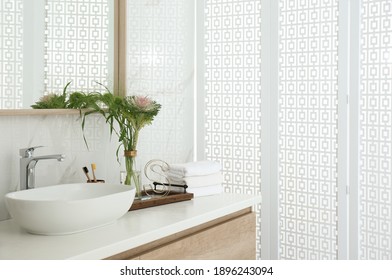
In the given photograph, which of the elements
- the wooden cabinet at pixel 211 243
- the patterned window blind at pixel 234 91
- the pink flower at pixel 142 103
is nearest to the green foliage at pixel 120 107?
the pink flower at pixel 142 103

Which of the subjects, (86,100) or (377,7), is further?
(377,7)

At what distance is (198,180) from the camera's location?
2.71 meters

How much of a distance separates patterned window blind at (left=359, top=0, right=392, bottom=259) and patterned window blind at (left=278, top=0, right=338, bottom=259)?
0.52ft

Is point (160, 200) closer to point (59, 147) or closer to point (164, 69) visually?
point (59, 147)

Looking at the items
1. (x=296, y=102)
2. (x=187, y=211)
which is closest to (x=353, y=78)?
(x=296, y=102)

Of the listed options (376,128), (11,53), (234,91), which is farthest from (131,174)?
(376,128)

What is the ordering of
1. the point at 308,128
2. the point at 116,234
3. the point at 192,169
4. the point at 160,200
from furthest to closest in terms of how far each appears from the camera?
the point at 308,128
the point at 192,169
the point at 160,200
the point at 116,234

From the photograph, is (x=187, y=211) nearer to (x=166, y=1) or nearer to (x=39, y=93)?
(x=39, y=93)

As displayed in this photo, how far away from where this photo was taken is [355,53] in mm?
3012

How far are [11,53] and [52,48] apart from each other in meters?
0.23

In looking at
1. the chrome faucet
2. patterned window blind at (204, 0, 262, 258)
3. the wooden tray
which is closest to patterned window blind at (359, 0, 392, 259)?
patterned window blind at (204, 0, 262, 258)

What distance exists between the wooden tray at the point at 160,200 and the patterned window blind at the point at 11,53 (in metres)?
0.61

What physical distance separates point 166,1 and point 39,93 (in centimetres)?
118

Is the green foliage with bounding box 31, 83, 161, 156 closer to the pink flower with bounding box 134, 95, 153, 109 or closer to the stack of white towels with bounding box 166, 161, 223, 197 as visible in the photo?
the pink flower with bounding box 134, 95, 153, 109
